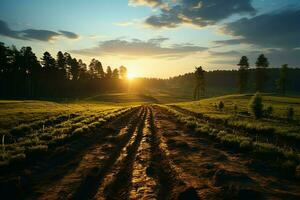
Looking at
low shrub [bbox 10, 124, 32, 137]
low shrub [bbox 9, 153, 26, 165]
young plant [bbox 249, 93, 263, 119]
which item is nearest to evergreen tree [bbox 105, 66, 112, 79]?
young plant [bbox 249, 93, 263, 119]

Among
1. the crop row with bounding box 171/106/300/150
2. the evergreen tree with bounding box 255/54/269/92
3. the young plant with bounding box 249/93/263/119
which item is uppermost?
the evergreen tree with bounding box 255/54/269/92

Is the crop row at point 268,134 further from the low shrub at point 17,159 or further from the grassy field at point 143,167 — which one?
the low shrub at point 17,159

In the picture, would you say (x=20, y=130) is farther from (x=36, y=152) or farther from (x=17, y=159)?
(x=17, y=159)

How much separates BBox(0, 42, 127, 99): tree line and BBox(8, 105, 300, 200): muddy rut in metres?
88.5

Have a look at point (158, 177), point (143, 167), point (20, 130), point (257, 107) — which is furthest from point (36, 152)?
point (257, 107)

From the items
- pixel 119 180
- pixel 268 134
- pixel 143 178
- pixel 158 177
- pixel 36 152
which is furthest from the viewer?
pixel 268 134

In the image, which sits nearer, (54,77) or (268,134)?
(268,134)

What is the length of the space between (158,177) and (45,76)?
108828mm

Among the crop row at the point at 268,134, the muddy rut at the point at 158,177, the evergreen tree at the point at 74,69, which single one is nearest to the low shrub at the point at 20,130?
the muddy rut at the point at 158,177

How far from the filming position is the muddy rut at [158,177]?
11.0 meters

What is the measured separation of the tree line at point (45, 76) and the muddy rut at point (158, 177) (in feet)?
290

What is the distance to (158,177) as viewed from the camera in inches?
528

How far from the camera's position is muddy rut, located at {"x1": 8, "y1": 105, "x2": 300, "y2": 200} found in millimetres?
10984

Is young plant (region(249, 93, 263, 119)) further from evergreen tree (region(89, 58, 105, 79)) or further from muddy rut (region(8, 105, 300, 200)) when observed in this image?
evergreen tree (region(89, 58, 105, 79))
